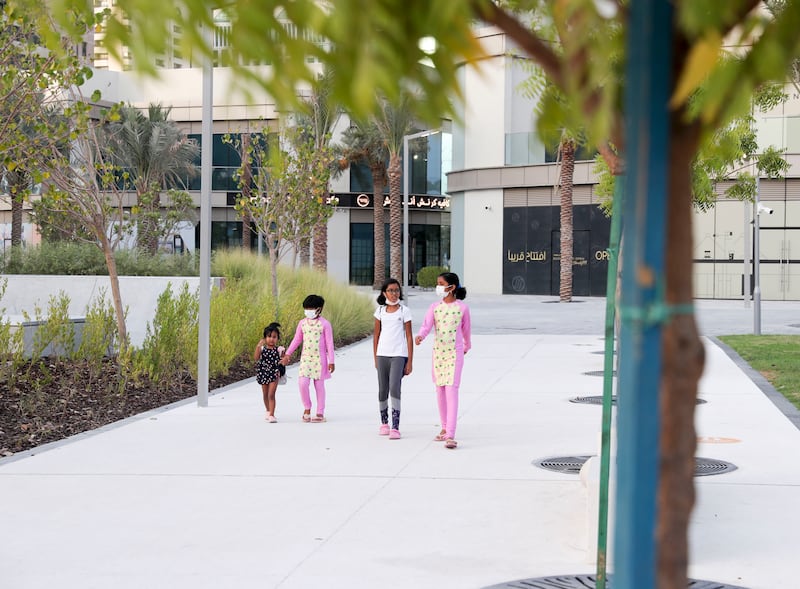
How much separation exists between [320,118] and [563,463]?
91.9 feet

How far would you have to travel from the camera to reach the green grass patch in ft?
54.0

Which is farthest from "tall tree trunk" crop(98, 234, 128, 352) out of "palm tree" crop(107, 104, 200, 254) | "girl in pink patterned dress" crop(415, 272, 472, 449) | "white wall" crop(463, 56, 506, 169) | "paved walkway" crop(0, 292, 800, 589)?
"white wall" crop(463, 56, 506, 169)

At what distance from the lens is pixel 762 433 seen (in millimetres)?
11789

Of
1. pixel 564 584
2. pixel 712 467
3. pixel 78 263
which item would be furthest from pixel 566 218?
pixel 564 584

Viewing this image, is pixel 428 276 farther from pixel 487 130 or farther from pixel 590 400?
pixel 590 400

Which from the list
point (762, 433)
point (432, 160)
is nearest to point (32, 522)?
point (762, 433)

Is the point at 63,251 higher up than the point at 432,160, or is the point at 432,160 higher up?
the point at 432,160

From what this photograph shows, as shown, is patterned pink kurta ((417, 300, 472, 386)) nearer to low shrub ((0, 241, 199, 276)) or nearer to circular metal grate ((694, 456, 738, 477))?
circular metal grate ((694, 456, 738, 477))

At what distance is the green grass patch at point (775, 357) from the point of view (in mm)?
16453

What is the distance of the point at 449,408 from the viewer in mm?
10992

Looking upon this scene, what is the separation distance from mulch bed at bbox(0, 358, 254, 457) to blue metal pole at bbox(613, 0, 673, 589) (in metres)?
9.23

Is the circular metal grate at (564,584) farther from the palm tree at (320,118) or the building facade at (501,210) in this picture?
the building facade at (501,210)

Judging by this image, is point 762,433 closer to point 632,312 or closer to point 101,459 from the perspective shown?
point 101,459

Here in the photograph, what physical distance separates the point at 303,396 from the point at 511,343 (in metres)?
12.0
